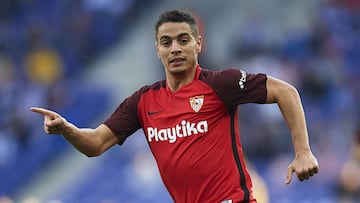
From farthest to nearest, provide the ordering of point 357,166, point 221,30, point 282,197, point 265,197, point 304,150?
point 221,30
point 282,197
point 265,197
point 357,166
point 304,150

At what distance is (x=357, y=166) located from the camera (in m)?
10.2

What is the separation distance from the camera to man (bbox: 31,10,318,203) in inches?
230

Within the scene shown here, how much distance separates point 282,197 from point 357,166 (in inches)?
105

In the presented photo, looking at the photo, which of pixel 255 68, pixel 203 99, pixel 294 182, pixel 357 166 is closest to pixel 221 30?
pixel 255 68

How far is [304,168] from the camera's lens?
5.50 meters

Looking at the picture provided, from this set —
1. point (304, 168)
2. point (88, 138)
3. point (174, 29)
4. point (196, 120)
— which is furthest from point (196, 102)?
point (304, 168)

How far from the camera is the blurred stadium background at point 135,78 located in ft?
44.5

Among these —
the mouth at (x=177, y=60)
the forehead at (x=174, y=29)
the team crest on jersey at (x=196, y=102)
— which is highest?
the forehead at (x=174, y=29)

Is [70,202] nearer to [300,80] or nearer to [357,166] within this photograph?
[300,80]

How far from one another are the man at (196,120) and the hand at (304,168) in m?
0.02

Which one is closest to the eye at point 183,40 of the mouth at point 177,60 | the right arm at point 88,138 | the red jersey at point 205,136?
the mouth at point 177,60

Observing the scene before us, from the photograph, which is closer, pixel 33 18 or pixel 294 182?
pixel 294 182

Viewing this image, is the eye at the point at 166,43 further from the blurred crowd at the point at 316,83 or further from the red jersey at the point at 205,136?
the blurred crowd at the point at 316,83

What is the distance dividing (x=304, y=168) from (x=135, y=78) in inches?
422
